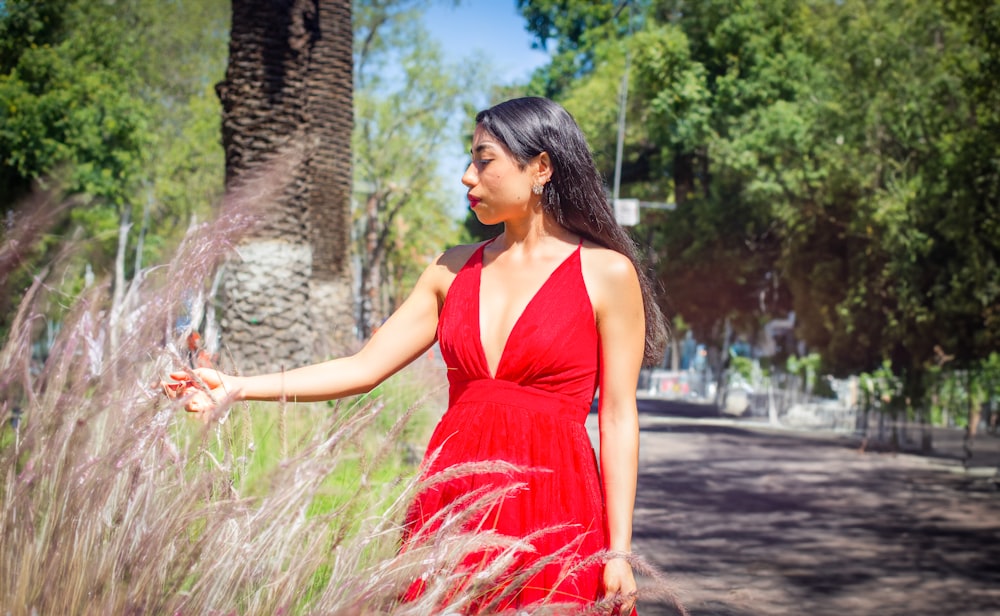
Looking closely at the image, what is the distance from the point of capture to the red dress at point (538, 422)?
272 centimetres

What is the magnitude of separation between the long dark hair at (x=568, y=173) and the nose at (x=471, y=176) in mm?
102

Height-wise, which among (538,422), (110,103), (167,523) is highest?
(110,103)

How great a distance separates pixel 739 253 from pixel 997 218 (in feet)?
66.3

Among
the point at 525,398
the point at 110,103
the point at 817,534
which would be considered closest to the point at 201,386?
the point at 525,398

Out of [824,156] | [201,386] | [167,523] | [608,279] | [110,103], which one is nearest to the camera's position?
[167,523]

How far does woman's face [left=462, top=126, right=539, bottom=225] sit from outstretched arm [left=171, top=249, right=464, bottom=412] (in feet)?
0.77

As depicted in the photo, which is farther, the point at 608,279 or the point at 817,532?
the point at 817,532

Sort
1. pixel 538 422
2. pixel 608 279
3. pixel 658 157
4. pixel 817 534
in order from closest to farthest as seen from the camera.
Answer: pixel 538 422 → pixel 608 279 → pixel 817 534 → pixel 658 157

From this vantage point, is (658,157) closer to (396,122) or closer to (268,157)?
(396,122)

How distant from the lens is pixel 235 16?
11.0m

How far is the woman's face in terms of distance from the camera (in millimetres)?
2963

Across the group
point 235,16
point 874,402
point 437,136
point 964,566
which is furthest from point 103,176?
point 964,566

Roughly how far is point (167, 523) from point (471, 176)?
124 cm

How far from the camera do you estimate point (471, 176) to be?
117 inches
